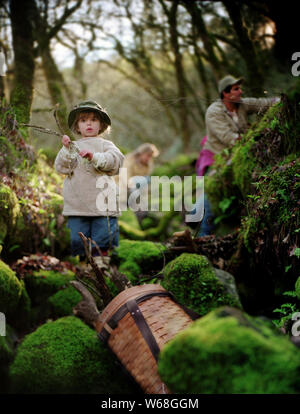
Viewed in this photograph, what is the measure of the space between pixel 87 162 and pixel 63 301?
2019 mm

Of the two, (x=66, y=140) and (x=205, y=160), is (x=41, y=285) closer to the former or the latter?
(x=66, y=140)

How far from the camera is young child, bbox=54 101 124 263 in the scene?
3018mm

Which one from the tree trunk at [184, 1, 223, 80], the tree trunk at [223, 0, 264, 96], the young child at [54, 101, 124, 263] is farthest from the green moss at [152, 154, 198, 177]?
the young child at [54, 101, 124, 263]

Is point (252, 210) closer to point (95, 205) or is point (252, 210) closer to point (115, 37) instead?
point (95, 205)

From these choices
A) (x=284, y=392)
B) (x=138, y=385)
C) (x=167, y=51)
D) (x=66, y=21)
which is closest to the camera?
(x=284, y=392)

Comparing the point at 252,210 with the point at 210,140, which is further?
the point at 210,140

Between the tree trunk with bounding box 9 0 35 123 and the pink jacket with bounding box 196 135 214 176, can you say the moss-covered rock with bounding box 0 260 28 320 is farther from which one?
the pink jacket with bounding box 196 135 214 176

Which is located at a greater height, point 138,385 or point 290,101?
point 290,101

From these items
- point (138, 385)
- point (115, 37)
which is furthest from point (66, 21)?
point (138, 385)

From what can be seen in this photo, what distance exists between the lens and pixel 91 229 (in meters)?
3.57

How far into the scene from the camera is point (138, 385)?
9.36ft

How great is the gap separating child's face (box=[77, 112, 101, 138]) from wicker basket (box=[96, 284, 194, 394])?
140 cm

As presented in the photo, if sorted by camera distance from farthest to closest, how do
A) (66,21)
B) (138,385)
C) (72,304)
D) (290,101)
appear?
1. (66,21)
2. (72,304)
3. (290,101)
4. (138,385)
